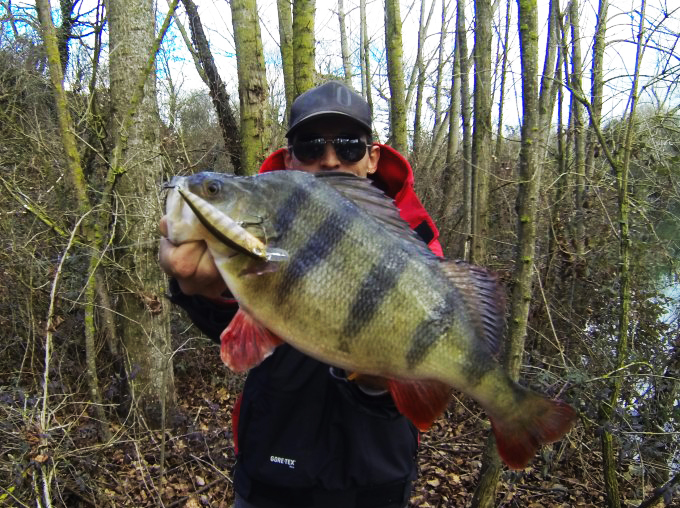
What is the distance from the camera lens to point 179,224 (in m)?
1.57

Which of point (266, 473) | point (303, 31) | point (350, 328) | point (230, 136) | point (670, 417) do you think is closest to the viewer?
point (350, 328)

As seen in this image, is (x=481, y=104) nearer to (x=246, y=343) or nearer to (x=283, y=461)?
(x=283, y=461)

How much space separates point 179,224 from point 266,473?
1.09 meters

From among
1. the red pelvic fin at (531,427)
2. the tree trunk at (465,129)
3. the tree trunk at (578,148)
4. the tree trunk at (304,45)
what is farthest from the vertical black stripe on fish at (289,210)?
the tree trunk at (465,129)

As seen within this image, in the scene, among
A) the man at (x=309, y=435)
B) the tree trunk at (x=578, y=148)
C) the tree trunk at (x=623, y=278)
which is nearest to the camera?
the man at (x=309, y=435)

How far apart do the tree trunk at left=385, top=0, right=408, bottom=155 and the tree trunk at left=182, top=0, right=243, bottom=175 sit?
2268 mm

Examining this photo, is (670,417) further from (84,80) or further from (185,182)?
(84,80)

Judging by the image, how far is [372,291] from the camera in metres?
1.51

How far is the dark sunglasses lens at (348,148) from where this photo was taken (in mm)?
2338

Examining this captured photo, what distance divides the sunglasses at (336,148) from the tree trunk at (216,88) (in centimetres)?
458

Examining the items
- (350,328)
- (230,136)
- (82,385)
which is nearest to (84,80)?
(230,136)

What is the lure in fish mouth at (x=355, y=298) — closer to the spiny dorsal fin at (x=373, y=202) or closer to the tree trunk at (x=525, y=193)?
the spiny dorsal fin at (x=373, y=202)

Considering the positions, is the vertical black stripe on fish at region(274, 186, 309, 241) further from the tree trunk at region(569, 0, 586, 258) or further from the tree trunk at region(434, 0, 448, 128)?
the tree trunk at region(434, 0, 448, 128)

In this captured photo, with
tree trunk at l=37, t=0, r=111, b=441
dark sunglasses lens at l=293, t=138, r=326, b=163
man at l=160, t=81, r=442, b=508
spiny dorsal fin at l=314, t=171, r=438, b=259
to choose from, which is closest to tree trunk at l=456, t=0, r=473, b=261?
tree trunk at l=37, t=0, r=111, b=441
